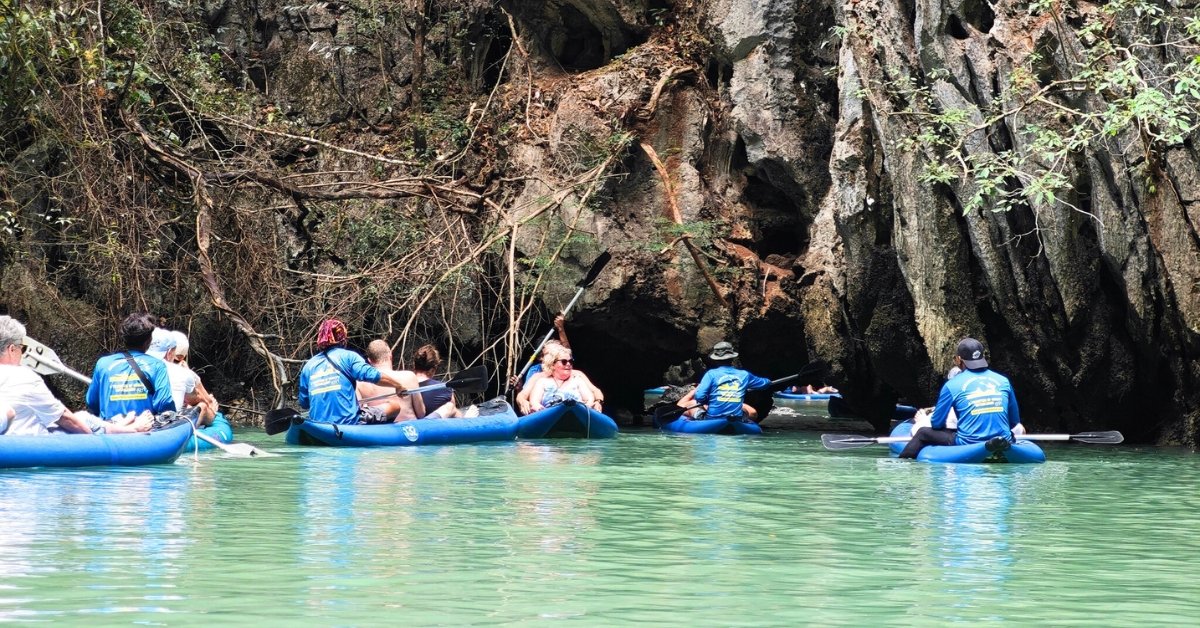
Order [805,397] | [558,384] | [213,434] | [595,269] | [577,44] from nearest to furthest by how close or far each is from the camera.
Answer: [213,434]
[558,384]
[595,269]
[577,44]
[805,397]

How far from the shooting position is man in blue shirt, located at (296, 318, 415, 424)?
40.7ft

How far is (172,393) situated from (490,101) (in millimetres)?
9712

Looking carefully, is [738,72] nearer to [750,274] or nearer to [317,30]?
[750,274]

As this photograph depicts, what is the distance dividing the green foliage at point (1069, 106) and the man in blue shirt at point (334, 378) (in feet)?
18.3

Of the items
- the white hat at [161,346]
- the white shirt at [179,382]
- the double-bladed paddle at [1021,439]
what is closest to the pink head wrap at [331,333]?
the white shirt at [179,382]

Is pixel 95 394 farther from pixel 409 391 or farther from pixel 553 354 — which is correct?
pixel 553 354

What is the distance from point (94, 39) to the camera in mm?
14977

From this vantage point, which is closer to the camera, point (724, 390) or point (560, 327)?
point (724, 390)

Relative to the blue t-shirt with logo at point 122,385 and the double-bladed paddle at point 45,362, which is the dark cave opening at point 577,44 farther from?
the blue t-shirt with logo at point 122,385

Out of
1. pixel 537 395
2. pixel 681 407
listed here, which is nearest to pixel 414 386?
pixel 537 395

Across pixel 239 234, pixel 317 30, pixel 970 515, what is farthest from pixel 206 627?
pixel 317 30

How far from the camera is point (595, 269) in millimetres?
18875

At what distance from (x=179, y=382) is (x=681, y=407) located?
854 cm

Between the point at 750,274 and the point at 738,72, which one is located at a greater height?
the point at 738,72
